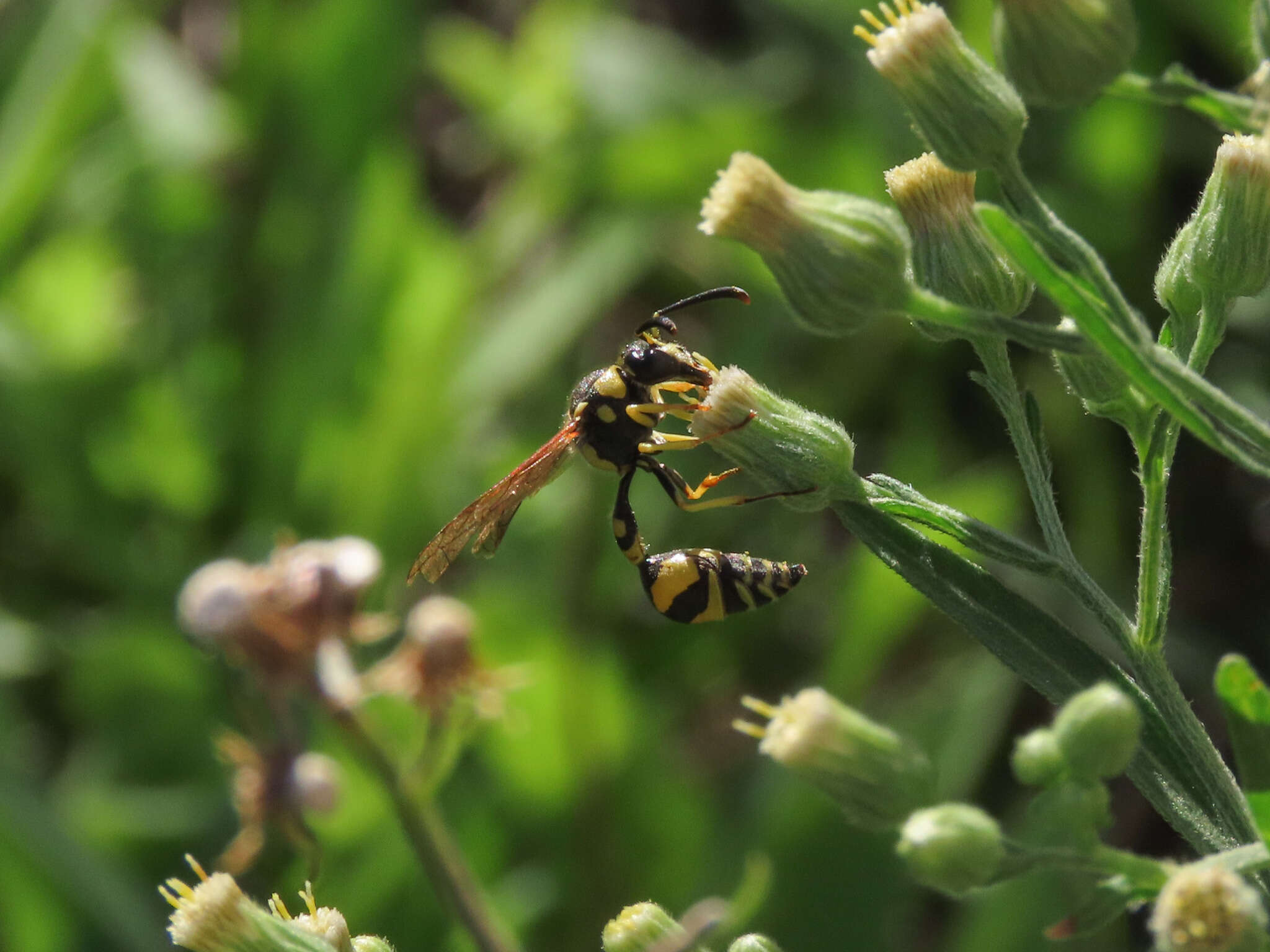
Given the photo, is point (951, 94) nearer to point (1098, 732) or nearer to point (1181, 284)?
point (1181, 284)

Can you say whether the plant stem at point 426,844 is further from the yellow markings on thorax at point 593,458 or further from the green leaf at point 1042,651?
the green leaf at point 1042,651

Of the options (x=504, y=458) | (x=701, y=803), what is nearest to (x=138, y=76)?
(x=504, y=458)

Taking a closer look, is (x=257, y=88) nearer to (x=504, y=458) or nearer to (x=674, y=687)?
(x=504, y=458)

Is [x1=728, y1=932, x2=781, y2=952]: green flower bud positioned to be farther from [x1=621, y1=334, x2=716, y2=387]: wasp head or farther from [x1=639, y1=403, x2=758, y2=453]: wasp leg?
[x1=621, y1=334, x2=716, y2=387]: wasp head

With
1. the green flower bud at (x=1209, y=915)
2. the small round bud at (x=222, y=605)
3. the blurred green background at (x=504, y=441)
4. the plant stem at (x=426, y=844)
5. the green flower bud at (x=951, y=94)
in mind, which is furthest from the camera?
the blurred green background at (x=504, y=441)

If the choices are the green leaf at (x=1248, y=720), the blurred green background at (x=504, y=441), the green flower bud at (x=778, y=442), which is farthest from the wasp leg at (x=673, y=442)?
the blurred green background at (x=504, y=441)

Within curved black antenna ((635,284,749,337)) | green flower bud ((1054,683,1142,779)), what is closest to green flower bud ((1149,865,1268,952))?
green flower bud ((1054,683,1142,779))
